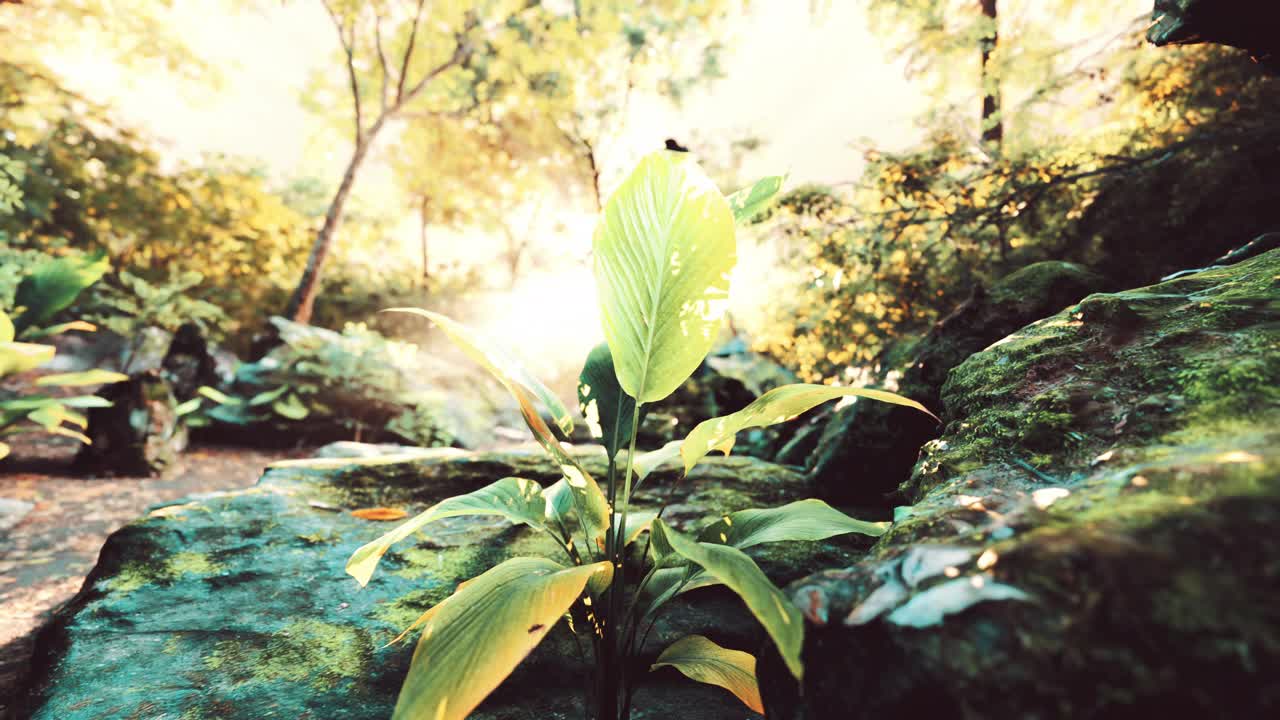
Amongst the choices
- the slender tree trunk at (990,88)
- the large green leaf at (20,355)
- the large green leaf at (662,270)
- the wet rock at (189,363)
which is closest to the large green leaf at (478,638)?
the large green leaf at (662,270)

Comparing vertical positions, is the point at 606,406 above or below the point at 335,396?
above

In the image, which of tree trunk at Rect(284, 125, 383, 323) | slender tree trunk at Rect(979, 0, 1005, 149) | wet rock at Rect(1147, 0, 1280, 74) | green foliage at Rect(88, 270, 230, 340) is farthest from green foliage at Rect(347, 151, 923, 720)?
tree trunk at Rect(284, 125, 383, 323)

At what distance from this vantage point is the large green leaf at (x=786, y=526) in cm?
102

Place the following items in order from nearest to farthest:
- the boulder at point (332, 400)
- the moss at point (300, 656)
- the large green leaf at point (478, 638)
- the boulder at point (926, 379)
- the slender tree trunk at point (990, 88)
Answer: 1. the large green leaf at point (478, 638)
2. the moss at point (300, 656)
3. the boulder at point (926, 379)
4. the slender tree trunk at point (990, 88)
5. the boulder at point (332, 400)

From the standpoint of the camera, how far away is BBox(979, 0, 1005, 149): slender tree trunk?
324 cm

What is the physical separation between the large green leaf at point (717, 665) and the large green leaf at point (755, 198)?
1012mm

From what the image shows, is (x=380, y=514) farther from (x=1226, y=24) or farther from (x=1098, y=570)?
(x=1226, y=24)

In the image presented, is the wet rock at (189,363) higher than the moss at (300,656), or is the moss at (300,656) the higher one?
the wet rock at (189,363)

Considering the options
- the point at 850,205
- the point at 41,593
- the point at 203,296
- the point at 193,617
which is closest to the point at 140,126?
the point at 203,296

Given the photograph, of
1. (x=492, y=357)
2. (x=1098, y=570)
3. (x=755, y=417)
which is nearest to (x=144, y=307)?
(x=492, y=357)

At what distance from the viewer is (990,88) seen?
3311 mm

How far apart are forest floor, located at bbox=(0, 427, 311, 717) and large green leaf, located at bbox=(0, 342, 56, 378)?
2.81ft

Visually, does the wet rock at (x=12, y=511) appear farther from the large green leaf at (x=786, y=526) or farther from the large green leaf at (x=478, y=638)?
the large green leaf at (x=786, y=526)

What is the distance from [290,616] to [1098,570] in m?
1.78
